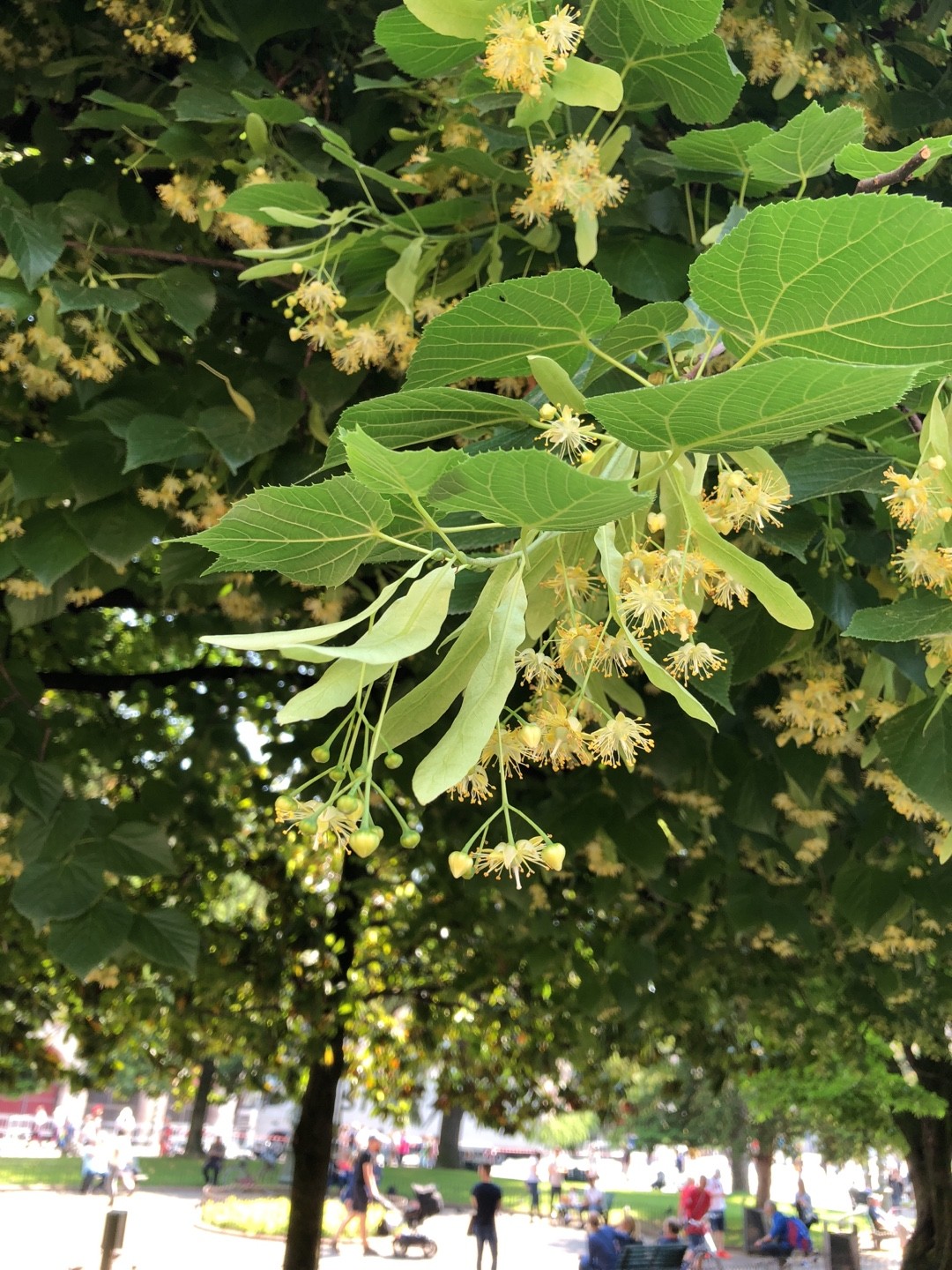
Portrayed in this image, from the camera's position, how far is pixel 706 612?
2.02 m

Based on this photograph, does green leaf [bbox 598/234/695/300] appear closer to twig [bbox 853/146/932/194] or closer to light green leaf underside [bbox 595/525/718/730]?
twig [bbox 853/146/932/194]

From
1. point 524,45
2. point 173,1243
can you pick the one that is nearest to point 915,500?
point 524,45

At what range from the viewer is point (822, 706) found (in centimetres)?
185

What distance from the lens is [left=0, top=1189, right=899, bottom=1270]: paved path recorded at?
443 inches

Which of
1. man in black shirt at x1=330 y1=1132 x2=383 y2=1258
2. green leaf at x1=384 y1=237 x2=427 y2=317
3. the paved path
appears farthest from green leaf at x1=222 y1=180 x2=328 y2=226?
man in black shirt at x1=330 y1=1132 x2=383 y2=1258

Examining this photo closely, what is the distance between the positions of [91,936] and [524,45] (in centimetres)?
184

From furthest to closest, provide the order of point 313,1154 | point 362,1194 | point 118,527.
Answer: point 362,1194
point 313,1154
point 118,527

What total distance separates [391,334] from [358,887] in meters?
3.85

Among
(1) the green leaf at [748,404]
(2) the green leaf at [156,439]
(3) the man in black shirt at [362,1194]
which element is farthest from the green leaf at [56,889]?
(3) the man in black shirt at [362,1194]

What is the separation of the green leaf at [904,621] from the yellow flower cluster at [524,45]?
0.57 metres

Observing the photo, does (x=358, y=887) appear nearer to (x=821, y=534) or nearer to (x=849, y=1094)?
(x=821, y=534)

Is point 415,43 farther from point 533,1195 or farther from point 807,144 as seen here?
point 533,1195

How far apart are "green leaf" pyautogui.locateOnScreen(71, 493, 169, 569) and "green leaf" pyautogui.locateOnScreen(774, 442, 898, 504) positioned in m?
1.19

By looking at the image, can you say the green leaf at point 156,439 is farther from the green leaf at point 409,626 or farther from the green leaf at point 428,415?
the green leaf at point 409,626
